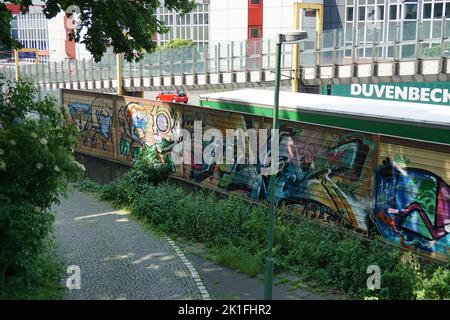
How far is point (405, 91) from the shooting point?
2936 cm

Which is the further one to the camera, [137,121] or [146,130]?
[137,121]

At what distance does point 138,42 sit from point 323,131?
5.16 meters

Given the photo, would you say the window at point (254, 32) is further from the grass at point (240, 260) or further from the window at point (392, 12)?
the grass at point (240, 260)

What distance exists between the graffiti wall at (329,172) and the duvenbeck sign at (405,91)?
12.6 meters

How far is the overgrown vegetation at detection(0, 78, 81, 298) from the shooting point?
9.03 meters

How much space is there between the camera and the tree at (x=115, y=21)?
1298cm

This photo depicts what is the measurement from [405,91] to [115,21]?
19854 mm

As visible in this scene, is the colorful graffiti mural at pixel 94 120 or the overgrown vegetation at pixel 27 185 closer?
the overgrown vegetation at pixel 27 185

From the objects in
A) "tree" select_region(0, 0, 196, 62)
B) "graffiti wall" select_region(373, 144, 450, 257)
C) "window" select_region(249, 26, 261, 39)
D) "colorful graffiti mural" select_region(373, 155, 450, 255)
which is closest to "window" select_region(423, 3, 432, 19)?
"window" select_region(249, 26, 261, 39)

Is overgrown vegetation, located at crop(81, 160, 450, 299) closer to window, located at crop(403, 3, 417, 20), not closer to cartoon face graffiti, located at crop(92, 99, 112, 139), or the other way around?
cartoon face graffiti, located at crop(92, 99, 112, 139)

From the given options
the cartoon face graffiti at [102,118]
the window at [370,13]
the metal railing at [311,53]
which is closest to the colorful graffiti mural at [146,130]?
the cartoon face graffiti at [102,118]

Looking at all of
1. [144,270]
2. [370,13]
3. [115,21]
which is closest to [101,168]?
[115,21]

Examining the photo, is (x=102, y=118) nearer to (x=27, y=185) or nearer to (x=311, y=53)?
(x=311, y=53)

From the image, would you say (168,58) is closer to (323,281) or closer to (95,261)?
(95,261)
